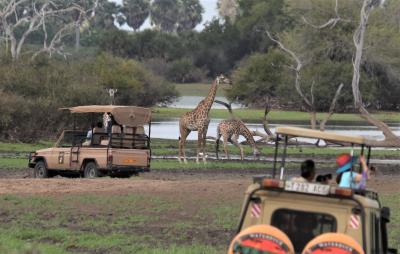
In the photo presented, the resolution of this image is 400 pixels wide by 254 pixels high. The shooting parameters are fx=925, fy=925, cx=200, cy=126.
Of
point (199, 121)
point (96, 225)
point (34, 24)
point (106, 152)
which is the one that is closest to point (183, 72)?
point (34, 24)

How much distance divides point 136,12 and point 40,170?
137 metres

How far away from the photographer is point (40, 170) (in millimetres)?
25578

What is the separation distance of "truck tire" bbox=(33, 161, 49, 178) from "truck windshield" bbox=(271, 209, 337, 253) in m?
17.3

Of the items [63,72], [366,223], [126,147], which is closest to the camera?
[366,223]

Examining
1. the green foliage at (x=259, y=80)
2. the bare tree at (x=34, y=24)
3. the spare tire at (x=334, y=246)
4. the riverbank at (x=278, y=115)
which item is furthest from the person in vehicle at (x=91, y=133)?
the green foliage at (x=259, y=80)

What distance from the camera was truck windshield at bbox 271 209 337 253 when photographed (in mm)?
8570

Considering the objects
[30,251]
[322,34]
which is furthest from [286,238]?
[322,34]

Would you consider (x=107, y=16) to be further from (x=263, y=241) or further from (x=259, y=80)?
(x=263, y=241)

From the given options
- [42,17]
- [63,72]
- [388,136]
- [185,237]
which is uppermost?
[42,17]

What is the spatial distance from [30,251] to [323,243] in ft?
11.6

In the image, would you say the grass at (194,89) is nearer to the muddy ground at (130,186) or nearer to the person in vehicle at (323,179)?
the muddy ground at (130,186)

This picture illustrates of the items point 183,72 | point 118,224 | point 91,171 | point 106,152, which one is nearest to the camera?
point 118,224

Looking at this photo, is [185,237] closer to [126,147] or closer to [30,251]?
[30,251]

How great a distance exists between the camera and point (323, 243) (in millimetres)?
7848
